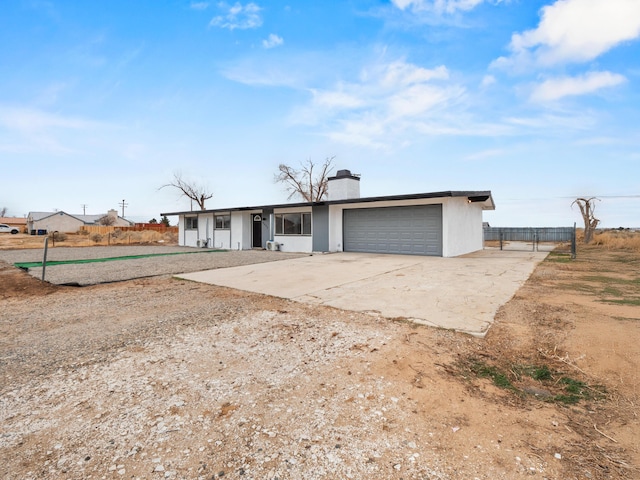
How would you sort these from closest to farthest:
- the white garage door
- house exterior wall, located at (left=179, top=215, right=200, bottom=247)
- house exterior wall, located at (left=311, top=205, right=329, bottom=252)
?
the white garage door → house exterior wall, located at (left=311, top=205, right=329, bottom=252) → house exterior wall, located at (left=179, top=215, right=200, bottom=247)

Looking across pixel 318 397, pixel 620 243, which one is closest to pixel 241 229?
pixel 318 397

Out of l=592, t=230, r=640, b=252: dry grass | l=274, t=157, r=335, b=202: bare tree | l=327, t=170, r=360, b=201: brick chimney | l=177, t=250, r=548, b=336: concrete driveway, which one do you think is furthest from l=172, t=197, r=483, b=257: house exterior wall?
l=274, t=157, r=335, b=202: bare tree

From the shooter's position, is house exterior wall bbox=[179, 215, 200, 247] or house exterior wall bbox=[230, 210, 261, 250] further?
house exterior wall bbox=[179, 215, 200, 247]

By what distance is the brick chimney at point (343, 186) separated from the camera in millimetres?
16375

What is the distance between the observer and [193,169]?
35.2 m

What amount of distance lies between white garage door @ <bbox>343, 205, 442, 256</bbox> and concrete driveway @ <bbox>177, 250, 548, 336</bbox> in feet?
10.6

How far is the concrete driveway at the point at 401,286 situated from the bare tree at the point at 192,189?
96.2 feet

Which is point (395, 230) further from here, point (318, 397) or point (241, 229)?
point (318, 397)

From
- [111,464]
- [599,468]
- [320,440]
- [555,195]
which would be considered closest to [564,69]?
[599,468]

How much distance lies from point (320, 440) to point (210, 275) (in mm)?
7725

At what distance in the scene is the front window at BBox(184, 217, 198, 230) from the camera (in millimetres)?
22398

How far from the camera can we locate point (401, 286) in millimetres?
6863

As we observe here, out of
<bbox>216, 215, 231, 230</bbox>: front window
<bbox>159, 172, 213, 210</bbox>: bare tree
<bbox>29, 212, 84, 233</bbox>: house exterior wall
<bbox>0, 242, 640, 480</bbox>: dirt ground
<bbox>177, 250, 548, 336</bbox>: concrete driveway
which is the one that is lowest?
<bbox>0, 242, 640, 480</bbox>: dirt ground

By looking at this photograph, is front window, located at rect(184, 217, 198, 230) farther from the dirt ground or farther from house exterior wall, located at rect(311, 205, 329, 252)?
the dirt ground
